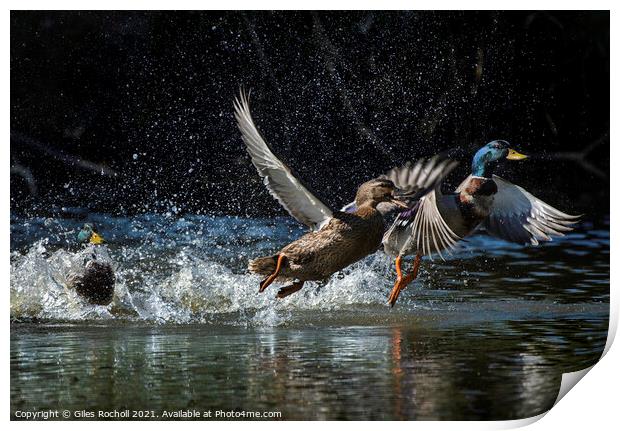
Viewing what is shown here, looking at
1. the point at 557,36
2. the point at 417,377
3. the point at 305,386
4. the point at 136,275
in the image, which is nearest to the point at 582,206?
the point at 557,36

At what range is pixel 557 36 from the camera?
5.35m

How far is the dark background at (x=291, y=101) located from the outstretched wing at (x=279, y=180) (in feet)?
0.35

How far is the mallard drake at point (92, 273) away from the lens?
5957 millimetres

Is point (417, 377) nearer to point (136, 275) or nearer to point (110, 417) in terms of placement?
point (110, 417)

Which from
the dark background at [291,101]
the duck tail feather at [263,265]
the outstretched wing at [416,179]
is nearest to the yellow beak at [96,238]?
the dark background at [291,101]

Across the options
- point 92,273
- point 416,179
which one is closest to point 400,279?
Answer: point 416,179

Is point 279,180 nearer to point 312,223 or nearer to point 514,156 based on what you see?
point 312,223

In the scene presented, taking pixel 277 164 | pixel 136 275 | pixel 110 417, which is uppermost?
pixel 277 164

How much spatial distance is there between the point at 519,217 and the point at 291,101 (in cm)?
131

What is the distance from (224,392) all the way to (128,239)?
203 cm

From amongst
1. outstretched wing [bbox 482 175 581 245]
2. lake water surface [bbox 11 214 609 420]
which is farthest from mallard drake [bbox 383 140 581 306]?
lake water surface [bbox 11 214 609 420]

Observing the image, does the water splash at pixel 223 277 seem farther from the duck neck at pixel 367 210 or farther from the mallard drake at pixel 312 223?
the duck neck at pixel 367 210

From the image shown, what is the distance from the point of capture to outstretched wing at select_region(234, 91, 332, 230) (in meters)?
5.20

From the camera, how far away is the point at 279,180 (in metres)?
5.25
